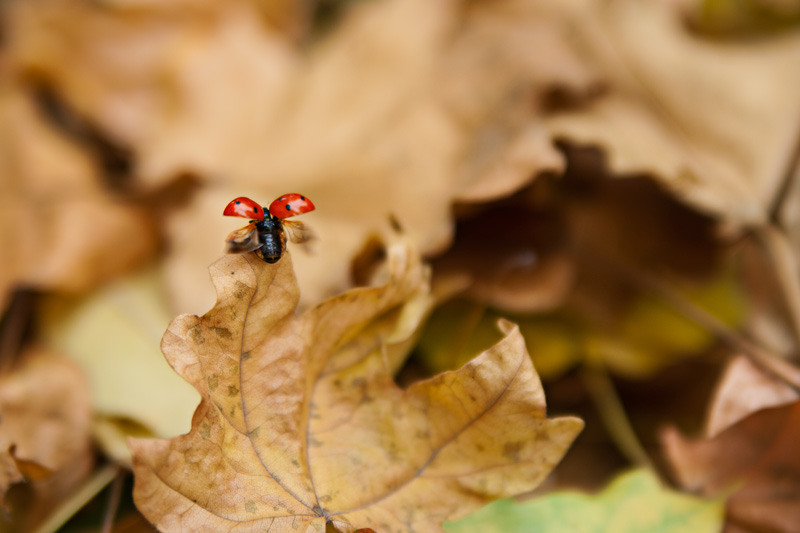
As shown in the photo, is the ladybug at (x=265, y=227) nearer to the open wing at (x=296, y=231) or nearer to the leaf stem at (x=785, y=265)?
the open wing at (x=296, y=231)

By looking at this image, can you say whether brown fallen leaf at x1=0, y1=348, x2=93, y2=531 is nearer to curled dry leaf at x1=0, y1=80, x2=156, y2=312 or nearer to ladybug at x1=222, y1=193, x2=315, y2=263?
curled dry leaf at x1=0, y1=80, x2=156, y2=312

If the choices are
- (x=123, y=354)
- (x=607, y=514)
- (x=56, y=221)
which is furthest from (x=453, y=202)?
(x=56, y=221)

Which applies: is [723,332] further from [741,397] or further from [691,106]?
[691,106]

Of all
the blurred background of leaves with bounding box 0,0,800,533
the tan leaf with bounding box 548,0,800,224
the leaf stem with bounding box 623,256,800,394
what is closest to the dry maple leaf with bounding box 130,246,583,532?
the blurred background of leaves with bounding box 0,0,800,533

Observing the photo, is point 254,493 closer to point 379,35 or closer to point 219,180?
point 219,180

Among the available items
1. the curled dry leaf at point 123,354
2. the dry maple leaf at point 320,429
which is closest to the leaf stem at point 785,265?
the dry maple leaf at point 320,429

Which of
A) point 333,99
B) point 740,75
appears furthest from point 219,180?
point 740,75

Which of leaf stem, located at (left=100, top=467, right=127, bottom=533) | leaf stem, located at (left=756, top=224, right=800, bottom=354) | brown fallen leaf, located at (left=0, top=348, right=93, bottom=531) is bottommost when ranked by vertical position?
leaf stem, located at (left=756, top=224, right=800, bottom=354)

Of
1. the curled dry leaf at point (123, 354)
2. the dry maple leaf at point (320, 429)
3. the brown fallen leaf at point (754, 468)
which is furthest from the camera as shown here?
the curled dry leaf at point (123, 354)
